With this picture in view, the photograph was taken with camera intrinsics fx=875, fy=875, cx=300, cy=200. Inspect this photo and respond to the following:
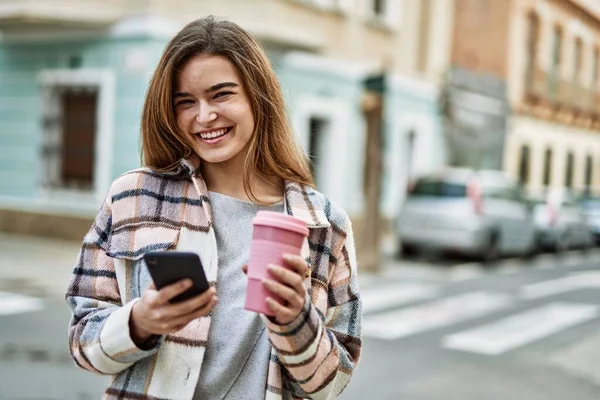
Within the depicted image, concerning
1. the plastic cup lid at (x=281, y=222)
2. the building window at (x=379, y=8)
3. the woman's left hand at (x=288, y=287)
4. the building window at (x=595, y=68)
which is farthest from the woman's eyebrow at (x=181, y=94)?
the building window at (x=595, y=68)

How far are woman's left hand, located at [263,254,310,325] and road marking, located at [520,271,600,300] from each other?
10805 mm

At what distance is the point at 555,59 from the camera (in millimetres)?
32844

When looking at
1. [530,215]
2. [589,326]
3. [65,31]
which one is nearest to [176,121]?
[589,326]

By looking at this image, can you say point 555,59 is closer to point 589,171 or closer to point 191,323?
point 589,171

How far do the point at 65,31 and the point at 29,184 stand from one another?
2.83 metres

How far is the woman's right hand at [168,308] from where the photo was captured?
1.55 metres

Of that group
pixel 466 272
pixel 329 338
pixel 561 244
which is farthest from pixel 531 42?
pixel 329 338

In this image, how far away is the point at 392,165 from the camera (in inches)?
821

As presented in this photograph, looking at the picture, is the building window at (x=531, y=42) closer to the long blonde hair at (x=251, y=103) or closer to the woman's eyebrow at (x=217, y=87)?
the long blonde hair at (x=251, y=103)

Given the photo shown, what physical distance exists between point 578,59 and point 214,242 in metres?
36.5

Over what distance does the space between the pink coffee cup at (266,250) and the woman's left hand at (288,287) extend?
11 millimetres

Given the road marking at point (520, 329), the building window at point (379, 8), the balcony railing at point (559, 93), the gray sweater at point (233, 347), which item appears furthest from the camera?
the balcony railing at point (559, 93)

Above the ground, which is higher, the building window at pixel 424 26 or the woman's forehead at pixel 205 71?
the building window at pixel 424 26

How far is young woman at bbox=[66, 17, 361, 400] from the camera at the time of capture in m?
1.75
